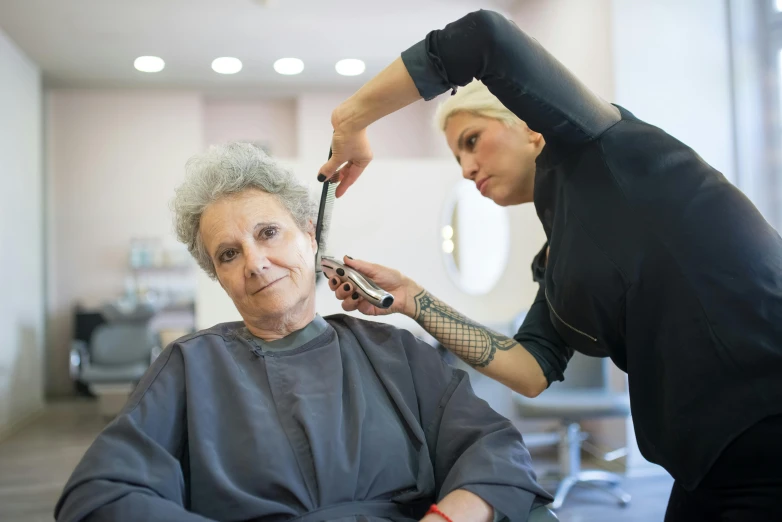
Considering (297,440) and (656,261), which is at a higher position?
(656,261)

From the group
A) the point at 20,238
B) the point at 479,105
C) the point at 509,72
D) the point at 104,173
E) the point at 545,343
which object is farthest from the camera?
the point at 104,173

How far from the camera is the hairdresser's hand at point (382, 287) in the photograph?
1.47 metres

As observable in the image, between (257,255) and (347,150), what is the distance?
12.7 inches

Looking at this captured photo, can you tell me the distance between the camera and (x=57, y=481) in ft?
13.0

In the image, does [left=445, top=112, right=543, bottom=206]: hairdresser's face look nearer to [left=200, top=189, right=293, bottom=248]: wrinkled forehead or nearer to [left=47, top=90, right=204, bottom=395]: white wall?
[left=200, top=189, right=293, bottom=248]: wrinkled forehead

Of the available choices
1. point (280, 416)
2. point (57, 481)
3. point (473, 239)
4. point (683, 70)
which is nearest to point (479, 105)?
point (280, 416)

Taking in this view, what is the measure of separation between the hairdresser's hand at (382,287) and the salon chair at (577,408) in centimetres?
204

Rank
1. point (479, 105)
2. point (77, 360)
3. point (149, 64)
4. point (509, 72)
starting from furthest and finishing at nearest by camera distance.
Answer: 1. point (149, 64)
2. point (77, 360)
3. point (479, 105)
4. point (509, 72)

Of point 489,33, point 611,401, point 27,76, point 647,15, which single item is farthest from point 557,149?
point 27,76

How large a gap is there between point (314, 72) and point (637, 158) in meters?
5.64

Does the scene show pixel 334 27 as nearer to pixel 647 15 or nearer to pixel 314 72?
pixel 314 72

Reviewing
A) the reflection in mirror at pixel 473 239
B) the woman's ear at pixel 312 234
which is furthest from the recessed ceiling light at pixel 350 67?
the woman's ear at pixel 312 234

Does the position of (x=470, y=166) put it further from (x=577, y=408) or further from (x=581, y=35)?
(x=581, y=35)

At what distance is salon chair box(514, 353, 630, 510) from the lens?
11.1 feet
